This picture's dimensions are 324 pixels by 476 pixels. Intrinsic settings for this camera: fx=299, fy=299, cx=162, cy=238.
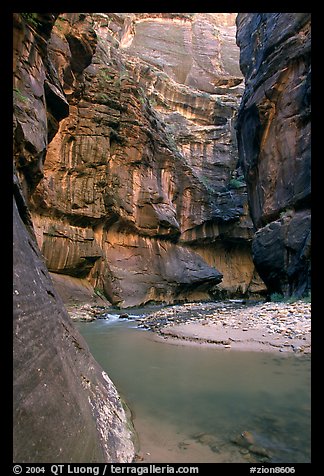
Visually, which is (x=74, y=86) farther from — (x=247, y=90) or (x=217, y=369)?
(x=217, y=369)

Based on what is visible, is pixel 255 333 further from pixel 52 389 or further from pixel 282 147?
pixel 282 147

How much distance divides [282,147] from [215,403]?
46.3 ft

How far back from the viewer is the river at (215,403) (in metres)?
2.56

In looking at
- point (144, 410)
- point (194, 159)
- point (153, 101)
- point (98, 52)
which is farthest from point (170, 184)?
point (144, 410)

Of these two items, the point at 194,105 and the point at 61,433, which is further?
the point at 194,105

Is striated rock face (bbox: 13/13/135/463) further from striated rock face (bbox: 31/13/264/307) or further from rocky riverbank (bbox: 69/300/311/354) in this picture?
striated rock face (bbox: 31/13/264/307)

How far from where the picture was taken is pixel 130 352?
21.4ft

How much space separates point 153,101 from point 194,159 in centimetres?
967

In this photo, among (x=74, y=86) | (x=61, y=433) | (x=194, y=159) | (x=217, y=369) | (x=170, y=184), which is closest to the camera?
(x=61, y=433)

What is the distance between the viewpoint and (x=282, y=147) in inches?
586

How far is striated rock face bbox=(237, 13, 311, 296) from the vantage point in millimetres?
13203

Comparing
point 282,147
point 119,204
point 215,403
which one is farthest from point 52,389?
point 119,204

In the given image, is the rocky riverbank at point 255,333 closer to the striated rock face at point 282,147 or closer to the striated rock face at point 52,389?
the striated rock face at point 52,389
